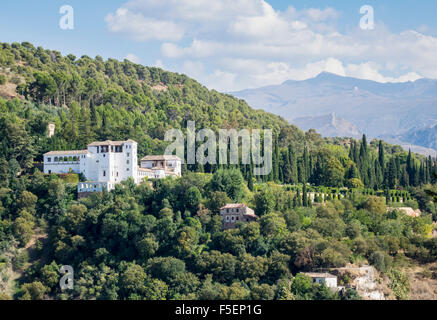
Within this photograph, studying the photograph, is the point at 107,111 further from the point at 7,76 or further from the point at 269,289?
the point at 269,289

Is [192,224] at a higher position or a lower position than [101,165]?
lower

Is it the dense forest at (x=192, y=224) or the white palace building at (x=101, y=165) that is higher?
the white palace building at (x=101, y=165)

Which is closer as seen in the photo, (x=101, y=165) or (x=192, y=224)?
(x=192, y=224)

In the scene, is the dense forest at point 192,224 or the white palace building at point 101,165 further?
the white palace building at point 101,165

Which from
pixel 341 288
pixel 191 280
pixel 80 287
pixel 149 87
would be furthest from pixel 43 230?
pixel 149 87

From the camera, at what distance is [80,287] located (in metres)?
45.4

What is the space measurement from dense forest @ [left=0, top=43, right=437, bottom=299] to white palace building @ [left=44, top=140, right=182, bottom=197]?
3.73 ft

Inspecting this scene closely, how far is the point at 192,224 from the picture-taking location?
48062 millimetres

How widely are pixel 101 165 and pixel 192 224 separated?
968 cm

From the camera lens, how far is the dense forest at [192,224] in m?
44.4

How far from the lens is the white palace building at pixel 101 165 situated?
52.6 meters

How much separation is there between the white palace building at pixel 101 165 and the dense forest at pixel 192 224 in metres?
1.14

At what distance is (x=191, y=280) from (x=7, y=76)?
4147 centimetres

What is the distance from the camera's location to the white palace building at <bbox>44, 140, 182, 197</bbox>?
52.6 m
